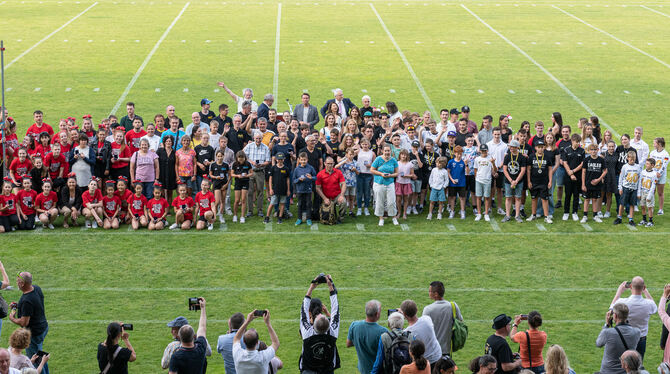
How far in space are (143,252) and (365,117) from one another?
5802 millimetres

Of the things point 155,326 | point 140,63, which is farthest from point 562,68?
point 155,326

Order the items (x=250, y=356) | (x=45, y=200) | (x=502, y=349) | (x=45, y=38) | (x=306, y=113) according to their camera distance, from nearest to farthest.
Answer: (x=250, y=356), (x=502, y=349), (x=45, y=200), (x=306, y=113), (x=45, y=38)

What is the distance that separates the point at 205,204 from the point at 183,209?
0.41 meters

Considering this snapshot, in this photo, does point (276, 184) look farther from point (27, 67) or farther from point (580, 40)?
point (580, 40)

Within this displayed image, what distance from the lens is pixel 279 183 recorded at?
16797mm

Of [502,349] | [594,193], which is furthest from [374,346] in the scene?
[594,193]

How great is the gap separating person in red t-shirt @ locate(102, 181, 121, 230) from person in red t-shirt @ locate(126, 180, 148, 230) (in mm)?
220

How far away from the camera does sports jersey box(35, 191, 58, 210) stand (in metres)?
16.3

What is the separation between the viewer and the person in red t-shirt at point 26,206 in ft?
53.2

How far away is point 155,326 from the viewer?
12.2 metres

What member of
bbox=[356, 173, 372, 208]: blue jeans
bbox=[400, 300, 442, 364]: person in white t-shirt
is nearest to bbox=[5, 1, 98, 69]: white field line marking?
bbox=[356, 173, 372, 208]: blue jeans

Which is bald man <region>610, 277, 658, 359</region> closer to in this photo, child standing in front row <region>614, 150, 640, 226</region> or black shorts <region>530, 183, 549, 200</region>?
black shorts <region>530, 183, 549, 200</region>

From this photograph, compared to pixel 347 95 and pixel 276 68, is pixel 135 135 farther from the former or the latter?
pixel 276 68

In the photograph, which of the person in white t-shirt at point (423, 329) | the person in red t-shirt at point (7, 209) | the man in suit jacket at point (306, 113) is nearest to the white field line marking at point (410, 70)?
the man in suit jacket at point (306, 113)
